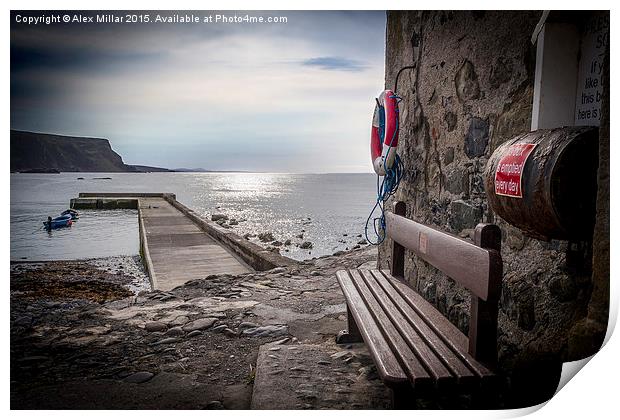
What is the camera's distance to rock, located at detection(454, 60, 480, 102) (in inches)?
84.5

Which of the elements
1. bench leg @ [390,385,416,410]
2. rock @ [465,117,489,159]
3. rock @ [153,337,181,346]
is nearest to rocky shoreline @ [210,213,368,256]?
rock @ [153,337,181,346]

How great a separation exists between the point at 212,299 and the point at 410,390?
258cm

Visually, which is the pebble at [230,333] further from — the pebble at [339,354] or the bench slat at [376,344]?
the bench slat at [376,344]

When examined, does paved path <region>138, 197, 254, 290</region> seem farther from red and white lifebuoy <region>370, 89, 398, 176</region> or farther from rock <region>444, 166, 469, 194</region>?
rock <region>444, 166, 469, 194</region>

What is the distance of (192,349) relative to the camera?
2686 mm

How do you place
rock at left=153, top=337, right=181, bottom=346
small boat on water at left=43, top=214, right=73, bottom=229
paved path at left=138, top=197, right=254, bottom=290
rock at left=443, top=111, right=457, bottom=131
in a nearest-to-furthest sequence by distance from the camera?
rock at left=443, top=111, right=457, bottom=131 → rock at left=153, top=337, right=181, bottom=346 → paved path at left=138, top=197, right=254, bottom=290 → small boat on water at left=43, top=214, right=73, bottom=229

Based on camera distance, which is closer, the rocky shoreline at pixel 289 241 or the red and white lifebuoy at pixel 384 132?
the red and white lifebuoy at pixel 384 132

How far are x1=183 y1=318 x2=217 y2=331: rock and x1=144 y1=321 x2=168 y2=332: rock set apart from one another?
14 cm

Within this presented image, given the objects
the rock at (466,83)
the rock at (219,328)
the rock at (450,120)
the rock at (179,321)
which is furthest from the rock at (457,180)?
the rock at (179,321)

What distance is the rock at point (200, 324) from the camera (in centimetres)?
300

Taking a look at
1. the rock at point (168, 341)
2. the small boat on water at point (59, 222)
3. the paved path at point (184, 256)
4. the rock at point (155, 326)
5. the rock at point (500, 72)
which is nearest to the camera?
the rock at point (500, 72)

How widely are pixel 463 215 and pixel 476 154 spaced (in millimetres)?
298

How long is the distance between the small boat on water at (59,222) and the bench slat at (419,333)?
13368mm

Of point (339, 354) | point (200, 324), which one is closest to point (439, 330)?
point (339, 354)
